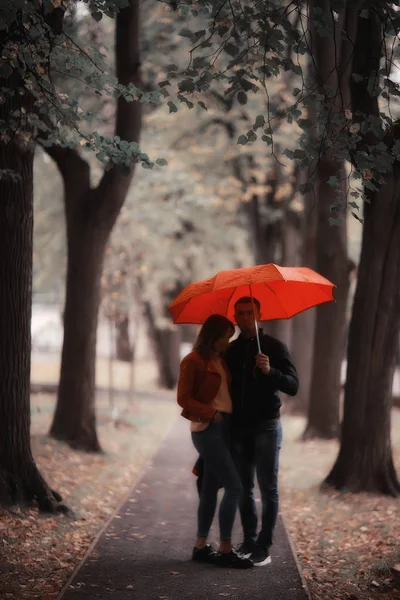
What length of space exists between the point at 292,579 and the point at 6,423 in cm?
341

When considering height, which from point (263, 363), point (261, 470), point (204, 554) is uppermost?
point (263, 363)

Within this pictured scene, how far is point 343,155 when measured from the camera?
21.9 ft

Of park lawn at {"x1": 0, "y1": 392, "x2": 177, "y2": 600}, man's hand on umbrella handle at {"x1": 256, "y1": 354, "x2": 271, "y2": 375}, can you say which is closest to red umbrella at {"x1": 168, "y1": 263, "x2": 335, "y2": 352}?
man's hand on umbrella handle at {"x1": 256, "y1": 354, "x2": 271, "y2": 375}

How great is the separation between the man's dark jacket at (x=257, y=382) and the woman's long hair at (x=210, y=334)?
0.33 metres

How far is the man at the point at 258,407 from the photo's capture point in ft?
20.6

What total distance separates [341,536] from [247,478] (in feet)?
6.17

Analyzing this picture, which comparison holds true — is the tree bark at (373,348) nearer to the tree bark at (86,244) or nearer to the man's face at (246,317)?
the man's face at (246,317)

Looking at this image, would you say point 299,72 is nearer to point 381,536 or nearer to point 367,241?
point 367,241

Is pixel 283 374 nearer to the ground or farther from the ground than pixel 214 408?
farther from the ground

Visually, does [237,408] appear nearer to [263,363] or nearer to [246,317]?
[263,363]

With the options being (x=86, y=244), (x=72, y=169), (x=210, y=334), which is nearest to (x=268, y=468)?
(x=210, y=334)

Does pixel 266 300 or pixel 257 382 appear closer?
pixel 257 382

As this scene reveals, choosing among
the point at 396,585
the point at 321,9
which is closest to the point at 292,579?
the point at 396,585

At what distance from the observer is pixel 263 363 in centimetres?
608
